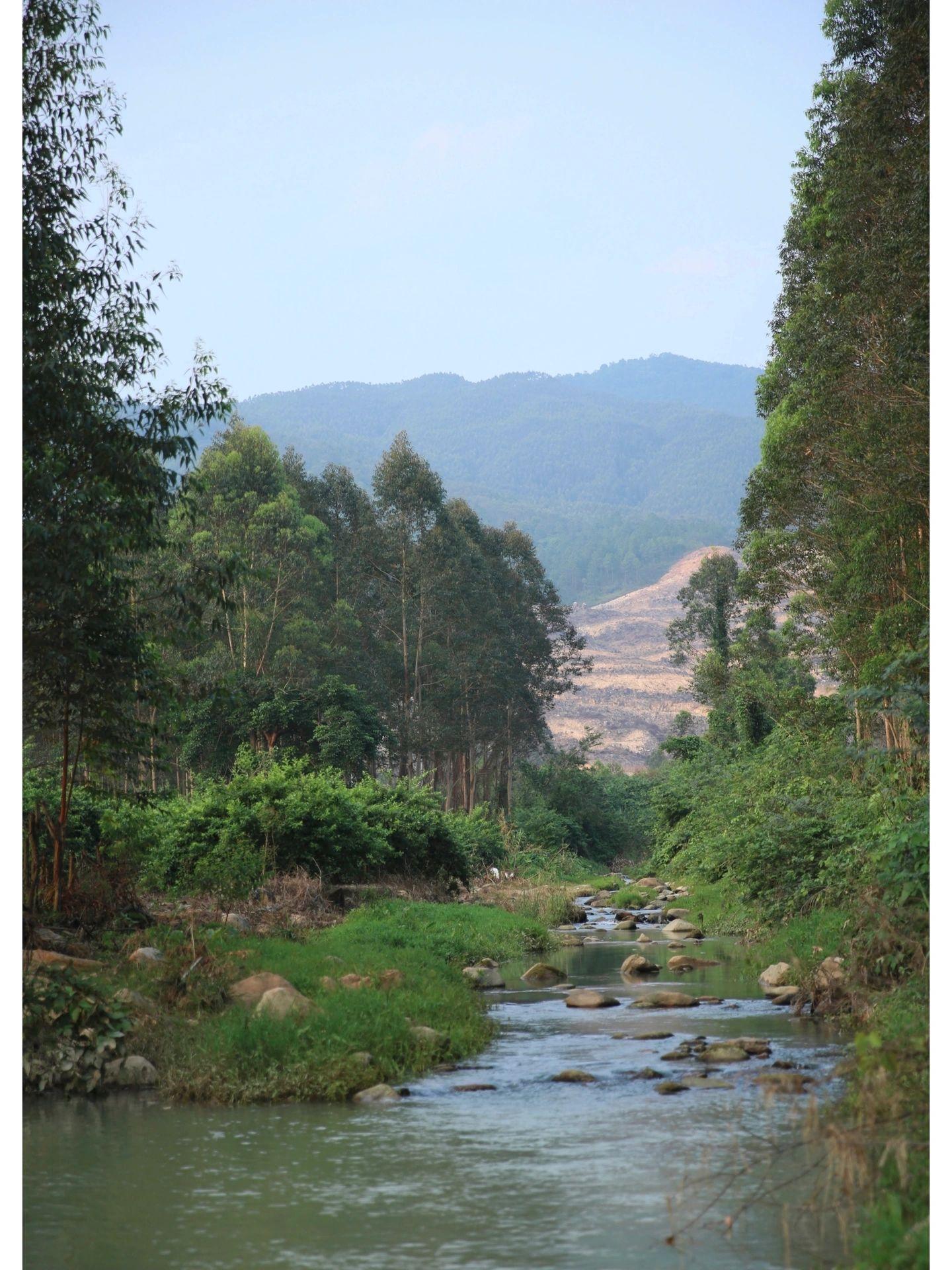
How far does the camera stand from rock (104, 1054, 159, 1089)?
10.4 metres

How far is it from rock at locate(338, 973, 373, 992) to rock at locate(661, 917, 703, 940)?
10611 mm

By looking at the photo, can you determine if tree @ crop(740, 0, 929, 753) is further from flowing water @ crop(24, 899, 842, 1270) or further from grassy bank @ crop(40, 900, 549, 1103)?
flowing water @ crop(24, 899, 842, 1270)

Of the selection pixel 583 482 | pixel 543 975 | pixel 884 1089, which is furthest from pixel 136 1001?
pixel 583 482

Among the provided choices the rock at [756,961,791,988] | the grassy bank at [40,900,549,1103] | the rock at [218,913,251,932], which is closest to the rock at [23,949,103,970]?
the grassy bank at [40,900,549,1103]

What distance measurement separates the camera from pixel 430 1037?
1184 centimetres

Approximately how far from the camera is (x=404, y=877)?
82.4 ft

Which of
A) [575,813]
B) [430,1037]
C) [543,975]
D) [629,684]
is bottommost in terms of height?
[575,813]

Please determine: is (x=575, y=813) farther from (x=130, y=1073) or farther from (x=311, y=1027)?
(x=130, y=1073)

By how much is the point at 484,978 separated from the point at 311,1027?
22.0ft

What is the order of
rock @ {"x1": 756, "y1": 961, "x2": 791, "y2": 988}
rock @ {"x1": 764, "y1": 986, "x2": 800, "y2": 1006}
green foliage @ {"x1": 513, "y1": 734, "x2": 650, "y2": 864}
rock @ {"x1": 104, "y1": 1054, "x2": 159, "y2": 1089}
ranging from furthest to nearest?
green foliage @ {"x1": 513, "y1": 734, "x2": 650, "y2": 864} < rock @ {"x1": 756, "y1": 961, "x2": 791, "y2": 988} < rock @ {"x1": 764, "y1": 986, "x2": 800, "y2": 1006} < rock @ {"x1": 104, "y1": 1054, "x2": 159, "y2": 1089}

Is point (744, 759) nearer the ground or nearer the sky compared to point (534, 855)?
nearer the sky

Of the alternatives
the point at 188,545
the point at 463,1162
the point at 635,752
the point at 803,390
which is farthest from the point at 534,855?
the point at 635,752

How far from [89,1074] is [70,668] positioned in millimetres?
4657

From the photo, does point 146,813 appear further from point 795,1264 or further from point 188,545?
point 188,545
